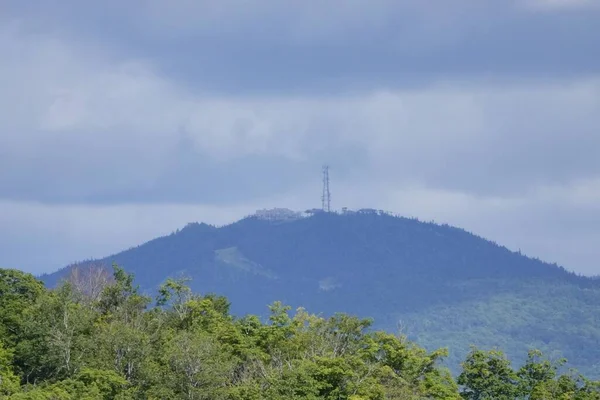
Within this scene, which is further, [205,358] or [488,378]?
[488,378]

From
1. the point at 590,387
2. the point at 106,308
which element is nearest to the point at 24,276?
the point at 106,308

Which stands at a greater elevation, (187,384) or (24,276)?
(24,276)

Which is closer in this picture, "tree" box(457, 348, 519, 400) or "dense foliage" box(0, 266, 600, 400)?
"dense foliage" box(0, 266, 600, 400)

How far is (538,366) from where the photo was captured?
92688 millimetres

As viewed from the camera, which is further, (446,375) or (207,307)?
(207,307)

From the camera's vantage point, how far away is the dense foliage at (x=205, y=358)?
7656 cm

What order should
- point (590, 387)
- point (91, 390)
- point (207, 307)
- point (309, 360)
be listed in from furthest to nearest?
point (207, 307)
point (590, 387)
point (309, 360)
point (91, 390)

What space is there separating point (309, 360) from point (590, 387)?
72.2ft

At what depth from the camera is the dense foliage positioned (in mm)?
76562

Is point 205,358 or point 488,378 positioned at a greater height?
point 205,358

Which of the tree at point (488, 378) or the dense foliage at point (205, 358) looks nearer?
the dense foliage at point (205, 358)

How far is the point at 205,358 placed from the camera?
257 feet

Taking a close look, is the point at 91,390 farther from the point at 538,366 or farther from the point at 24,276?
the point at 538,366

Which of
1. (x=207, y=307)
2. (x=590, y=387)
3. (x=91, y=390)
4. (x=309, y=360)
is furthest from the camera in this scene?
(x=207, y=307)
